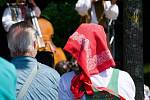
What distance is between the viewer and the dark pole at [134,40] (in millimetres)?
5895

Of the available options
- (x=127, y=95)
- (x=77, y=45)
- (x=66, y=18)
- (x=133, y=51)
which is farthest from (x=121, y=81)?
(x=66, y=18)

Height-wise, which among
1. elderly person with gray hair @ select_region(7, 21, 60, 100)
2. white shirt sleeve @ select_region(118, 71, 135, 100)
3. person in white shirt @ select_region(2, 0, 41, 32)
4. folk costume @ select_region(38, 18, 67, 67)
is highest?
elderly person with gray hair @ select_region(7, 21, 60, 100)

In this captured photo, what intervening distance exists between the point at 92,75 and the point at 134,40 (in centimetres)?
124

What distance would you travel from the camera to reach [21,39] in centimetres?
484

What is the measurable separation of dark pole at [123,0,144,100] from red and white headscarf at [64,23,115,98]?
42.6 inches

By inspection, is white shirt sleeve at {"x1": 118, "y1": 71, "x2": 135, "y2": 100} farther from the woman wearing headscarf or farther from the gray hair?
the gray hair

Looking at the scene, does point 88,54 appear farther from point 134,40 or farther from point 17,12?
point 17,12

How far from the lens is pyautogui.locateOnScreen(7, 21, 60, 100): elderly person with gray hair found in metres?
4.74

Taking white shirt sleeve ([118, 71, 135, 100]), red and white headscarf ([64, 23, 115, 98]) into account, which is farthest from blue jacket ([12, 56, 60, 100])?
white shirt sleeve ([118, 71, 135, 100])

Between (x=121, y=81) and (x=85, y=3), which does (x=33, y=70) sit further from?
(x=85, y=3)

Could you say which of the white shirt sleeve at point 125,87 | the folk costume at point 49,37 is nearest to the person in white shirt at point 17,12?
the folk costume at point 49,37

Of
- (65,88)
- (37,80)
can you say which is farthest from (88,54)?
(37,80)

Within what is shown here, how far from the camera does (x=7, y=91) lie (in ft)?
11.8

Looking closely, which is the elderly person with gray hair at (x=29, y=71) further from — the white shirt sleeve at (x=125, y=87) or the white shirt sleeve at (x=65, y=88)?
the white shirt sleeve at (x=125, y=87)
